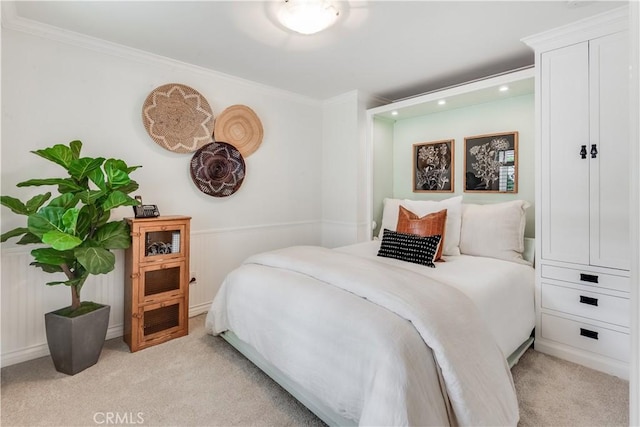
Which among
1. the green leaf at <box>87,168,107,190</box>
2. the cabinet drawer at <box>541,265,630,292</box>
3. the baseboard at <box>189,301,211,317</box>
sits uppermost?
the green leaf at <box>87,168,107,190</box>

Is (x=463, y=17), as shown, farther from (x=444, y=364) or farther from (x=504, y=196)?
(x=444, y=364)

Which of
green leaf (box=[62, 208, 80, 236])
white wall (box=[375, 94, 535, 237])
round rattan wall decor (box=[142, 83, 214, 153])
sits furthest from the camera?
white wall (box=[375, 94, 535, 237])

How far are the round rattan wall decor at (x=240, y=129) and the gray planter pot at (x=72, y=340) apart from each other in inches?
75.9

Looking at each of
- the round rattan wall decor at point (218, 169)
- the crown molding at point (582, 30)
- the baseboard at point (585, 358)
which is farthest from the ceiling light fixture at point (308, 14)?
the baseboard at point (585, 358)

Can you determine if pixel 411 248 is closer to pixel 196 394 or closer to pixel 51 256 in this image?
pixel 196 394

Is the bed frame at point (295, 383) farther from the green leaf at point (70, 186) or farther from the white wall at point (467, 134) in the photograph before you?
the green leaf at point (70, 186)

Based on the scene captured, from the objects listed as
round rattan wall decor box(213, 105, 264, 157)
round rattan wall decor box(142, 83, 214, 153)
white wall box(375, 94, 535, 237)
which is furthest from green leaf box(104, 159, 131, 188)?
white wall box(375, 94, 535, 237)

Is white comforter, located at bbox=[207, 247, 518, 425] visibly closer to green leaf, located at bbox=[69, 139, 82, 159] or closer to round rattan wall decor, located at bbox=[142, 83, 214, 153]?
green leaf, located at bbox=[69, 139, 82, 159]

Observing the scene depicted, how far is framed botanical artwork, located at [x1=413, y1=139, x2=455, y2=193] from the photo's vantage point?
11.7ft

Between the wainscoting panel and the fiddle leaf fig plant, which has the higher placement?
the fiddle leaf fig plant

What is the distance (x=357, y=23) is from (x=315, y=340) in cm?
215

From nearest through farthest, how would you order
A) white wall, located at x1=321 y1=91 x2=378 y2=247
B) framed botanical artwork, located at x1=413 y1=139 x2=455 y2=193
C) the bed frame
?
the bed frame → framed botanical artwork, located at x1=413 y1=139 x2=455 y2=193 → white wall, located at x1=321 y1=91 x2=378 y2=247

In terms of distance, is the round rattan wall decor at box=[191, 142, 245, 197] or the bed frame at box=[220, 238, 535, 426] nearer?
the bed frame at box=[220, 238, 535, 426]

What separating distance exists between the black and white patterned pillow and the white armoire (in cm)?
85
